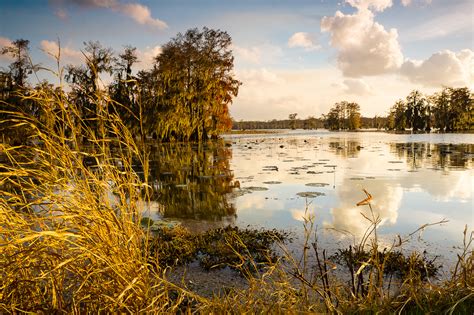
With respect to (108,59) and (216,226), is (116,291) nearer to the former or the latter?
(216,226)

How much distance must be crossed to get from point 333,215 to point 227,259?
3.27 m

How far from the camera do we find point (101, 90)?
248 cm

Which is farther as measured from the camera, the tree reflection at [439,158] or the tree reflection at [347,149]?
the tree reflection at [347,149]

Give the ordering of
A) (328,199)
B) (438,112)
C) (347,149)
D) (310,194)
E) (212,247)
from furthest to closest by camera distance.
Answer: (438,112) < (347,149) < (310,194) < (328,199) < (212,247)

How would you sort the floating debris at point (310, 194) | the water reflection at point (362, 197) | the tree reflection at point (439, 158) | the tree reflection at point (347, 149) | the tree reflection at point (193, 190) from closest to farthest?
the water reflection at point (362, 197) → the tree reflection at point (193, 190) → the floating debris at point (310, 194) → the tree reflection at point (439, 158) → the tree reflection at point (347, 149)

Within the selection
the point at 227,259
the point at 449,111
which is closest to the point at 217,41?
the point at 227,259

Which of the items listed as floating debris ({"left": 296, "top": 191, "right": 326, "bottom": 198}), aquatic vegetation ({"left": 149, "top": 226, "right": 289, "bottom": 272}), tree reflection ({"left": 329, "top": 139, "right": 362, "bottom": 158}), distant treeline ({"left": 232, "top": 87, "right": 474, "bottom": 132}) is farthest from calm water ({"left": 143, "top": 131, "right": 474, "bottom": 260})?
distant treeline ({"left": 232, "top": 87, "right": 474, "bottom": 132})

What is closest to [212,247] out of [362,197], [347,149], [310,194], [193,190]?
[310,194]

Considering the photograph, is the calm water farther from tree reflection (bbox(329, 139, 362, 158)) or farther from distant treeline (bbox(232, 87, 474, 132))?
distant treeline (bbox(232, 87, 474, 132))

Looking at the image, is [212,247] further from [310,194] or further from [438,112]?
[438,112]

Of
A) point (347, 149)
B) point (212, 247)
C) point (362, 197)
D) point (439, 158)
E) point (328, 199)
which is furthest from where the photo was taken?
point (347, 149)

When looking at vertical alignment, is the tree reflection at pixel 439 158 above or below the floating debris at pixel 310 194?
above

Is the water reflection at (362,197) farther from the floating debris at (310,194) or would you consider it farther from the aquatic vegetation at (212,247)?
the aquatic vegetation at (212,247)

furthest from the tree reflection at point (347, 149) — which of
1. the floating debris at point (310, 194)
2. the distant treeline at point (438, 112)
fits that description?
the distant treeline at point (438, 112)
